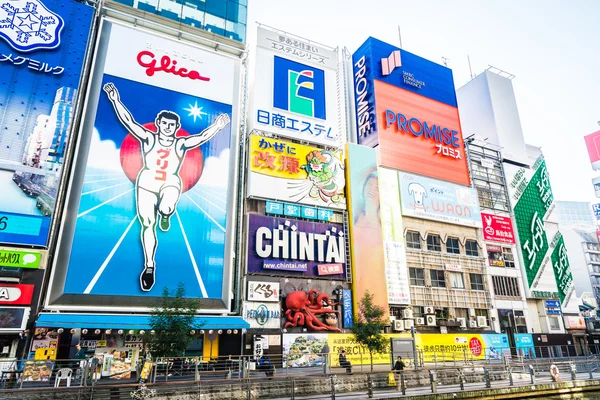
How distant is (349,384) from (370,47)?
38509mm

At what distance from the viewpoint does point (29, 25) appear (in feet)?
98.1

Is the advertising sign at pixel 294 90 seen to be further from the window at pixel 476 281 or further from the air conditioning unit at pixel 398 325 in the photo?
the window at pixel 476 281

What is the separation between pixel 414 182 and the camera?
4403 centimetres

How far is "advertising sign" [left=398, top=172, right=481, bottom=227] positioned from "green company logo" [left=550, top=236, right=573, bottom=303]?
13.7m

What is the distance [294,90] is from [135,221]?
752 inches

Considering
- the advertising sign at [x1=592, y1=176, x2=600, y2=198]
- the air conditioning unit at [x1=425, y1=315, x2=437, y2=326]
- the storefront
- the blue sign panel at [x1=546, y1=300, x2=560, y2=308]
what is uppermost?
the advertising sign at [x1=592, y1=176, x2=600, y2=198]

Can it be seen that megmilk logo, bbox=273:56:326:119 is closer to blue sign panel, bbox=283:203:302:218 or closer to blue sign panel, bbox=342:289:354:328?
blue sign panel, bbox=283:203:302:218

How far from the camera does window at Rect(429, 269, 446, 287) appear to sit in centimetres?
4148

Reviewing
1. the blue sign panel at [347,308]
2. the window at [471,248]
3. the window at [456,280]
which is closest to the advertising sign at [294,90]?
the blue sign panel at [347,308]

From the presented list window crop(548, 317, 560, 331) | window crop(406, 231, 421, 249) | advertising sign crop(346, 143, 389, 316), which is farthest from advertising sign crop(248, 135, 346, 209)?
window crop(548, 317, 560, 331)

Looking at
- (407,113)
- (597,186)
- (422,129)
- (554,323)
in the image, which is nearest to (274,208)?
(407,113)

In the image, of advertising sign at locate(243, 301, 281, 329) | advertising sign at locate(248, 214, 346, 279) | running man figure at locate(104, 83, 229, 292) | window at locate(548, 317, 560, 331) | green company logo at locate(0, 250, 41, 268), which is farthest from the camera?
window at locate(548, 317, 560, 331)

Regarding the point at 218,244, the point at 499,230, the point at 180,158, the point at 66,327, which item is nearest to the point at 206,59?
the point at 180,158

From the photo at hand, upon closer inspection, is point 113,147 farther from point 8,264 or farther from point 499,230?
point 499,230
